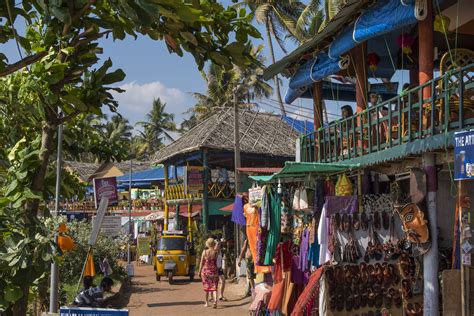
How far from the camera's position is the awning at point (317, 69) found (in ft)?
36.1

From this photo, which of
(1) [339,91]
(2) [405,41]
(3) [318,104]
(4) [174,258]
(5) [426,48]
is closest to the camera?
(5) [426,48]

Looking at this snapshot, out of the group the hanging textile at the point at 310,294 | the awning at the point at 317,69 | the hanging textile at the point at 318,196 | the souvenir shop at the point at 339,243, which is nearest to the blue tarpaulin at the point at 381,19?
the awning at the point at 317,69

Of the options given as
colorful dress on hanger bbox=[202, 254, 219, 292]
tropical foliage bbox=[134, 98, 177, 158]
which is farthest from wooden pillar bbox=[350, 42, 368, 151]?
tropical foliage bbox=[134, 98, 177, 158]

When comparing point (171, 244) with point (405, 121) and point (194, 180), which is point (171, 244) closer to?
point (194, 180)

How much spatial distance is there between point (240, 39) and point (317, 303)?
6.43 meters

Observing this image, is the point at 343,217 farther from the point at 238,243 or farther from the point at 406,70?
the point at 238,243

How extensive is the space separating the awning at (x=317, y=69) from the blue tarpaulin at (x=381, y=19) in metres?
1.33

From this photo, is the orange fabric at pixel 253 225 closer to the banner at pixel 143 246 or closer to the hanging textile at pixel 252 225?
the hanging textile at pixel 252 225

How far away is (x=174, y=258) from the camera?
21.2 m

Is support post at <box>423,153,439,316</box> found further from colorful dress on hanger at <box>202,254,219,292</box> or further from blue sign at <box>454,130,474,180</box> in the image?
colorful dress on hanger at <box>202,254,219,292</box>

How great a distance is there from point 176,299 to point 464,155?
12.4 meters

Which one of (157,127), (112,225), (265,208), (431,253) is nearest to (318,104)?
(265,208)

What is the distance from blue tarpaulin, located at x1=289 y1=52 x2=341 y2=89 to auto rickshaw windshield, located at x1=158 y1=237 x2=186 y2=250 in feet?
34.9

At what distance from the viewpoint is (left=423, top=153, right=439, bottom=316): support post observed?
764 centimetres
